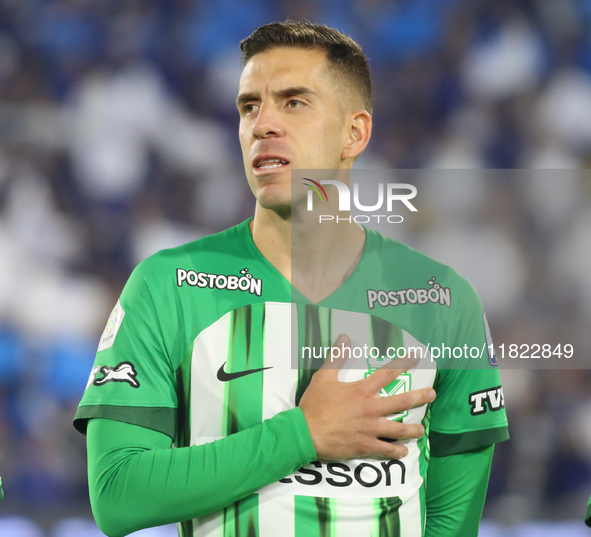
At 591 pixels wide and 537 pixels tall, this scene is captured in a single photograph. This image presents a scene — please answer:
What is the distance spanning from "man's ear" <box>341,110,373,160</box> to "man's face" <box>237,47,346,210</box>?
40 millimetres

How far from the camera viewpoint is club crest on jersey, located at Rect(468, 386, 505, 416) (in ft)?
4.26

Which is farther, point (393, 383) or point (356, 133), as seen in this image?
point (356, 133)

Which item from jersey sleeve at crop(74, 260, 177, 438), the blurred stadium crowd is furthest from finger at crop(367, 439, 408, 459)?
the blurred stadium crowd

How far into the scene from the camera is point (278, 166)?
1.22 meters

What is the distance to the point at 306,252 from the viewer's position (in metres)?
1.29

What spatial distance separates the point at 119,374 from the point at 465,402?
648 millimetres

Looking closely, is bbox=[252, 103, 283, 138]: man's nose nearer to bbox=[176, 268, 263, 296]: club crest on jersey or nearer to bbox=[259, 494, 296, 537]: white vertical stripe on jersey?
bbox=[176, 268, 263, 296]: club crest on jersey

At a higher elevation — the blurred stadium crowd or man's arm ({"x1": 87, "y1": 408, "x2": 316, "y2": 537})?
the blurred stadium crowd

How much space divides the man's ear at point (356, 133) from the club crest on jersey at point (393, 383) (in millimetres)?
415

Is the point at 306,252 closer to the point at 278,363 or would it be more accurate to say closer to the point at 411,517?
the point at 278,363

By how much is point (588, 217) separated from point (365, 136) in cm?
69

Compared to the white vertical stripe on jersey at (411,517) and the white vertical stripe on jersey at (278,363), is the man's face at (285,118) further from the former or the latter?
the white vertical stripe on jersey at (411,517)

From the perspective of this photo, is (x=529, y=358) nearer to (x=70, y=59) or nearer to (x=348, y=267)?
(x=348, y=267)

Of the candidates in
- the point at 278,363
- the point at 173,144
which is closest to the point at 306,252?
the point at 278,363
